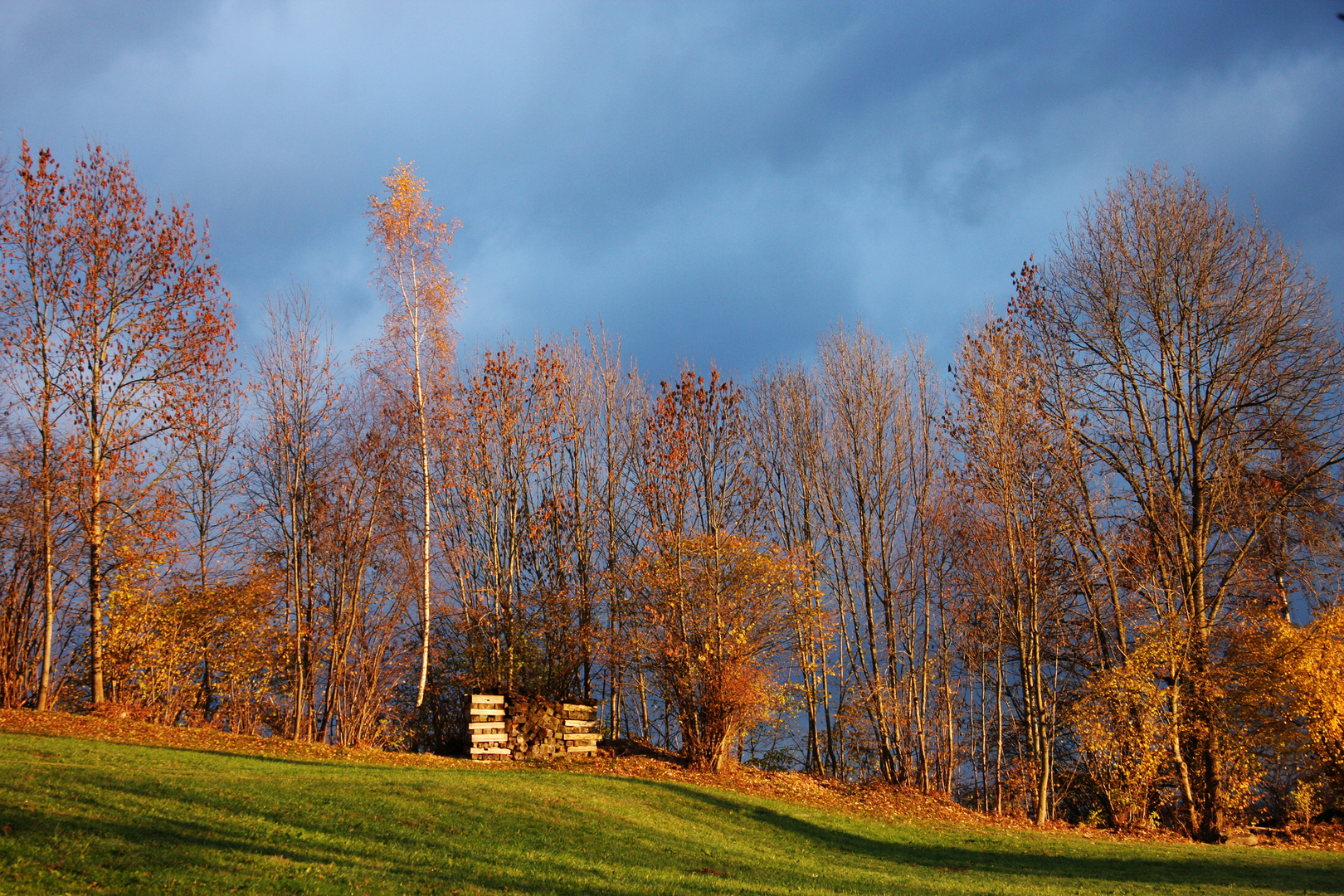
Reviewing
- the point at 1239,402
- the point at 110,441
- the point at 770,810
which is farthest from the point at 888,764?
the point at 110,441

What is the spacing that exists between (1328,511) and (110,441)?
92.3ft

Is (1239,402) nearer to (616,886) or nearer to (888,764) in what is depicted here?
(888,764)

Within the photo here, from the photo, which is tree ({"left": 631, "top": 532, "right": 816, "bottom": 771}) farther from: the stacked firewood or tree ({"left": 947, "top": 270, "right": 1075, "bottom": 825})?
tree ({"left": 947, "top": 270, "right": 1075, "bottom": 825})

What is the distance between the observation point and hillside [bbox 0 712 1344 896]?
580 cm

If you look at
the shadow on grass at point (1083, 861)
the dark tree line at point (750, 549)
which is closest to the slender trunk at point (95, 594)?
the dark tree line at point (750, 549)

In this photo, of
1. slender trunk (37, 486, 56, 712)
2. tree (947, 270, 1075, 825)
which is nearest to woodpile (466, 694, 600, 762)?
slender trunk (37, 486, 56, 712)

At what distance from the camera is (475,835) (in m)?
8.09

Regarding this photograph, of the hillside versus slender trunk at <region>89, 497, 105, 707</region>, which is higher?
slender trunk at <region>89, 497, 105, 707</region>

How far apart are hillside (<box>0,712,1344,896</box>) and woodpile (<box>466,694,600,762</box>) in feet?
2.74

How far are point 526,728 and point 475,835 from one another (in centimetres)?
816

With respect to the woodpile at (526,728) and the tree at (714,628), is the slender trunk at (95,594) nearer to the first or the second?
the woodpile at (526,728)

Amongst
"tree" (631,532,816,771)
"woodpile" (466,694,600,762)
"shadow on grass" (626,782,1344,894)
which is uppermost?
"tree" (631,532,816,771)

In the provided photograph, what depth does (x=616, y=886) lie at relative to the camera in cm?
681

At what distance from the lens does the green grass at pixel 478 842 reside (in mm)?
5703
